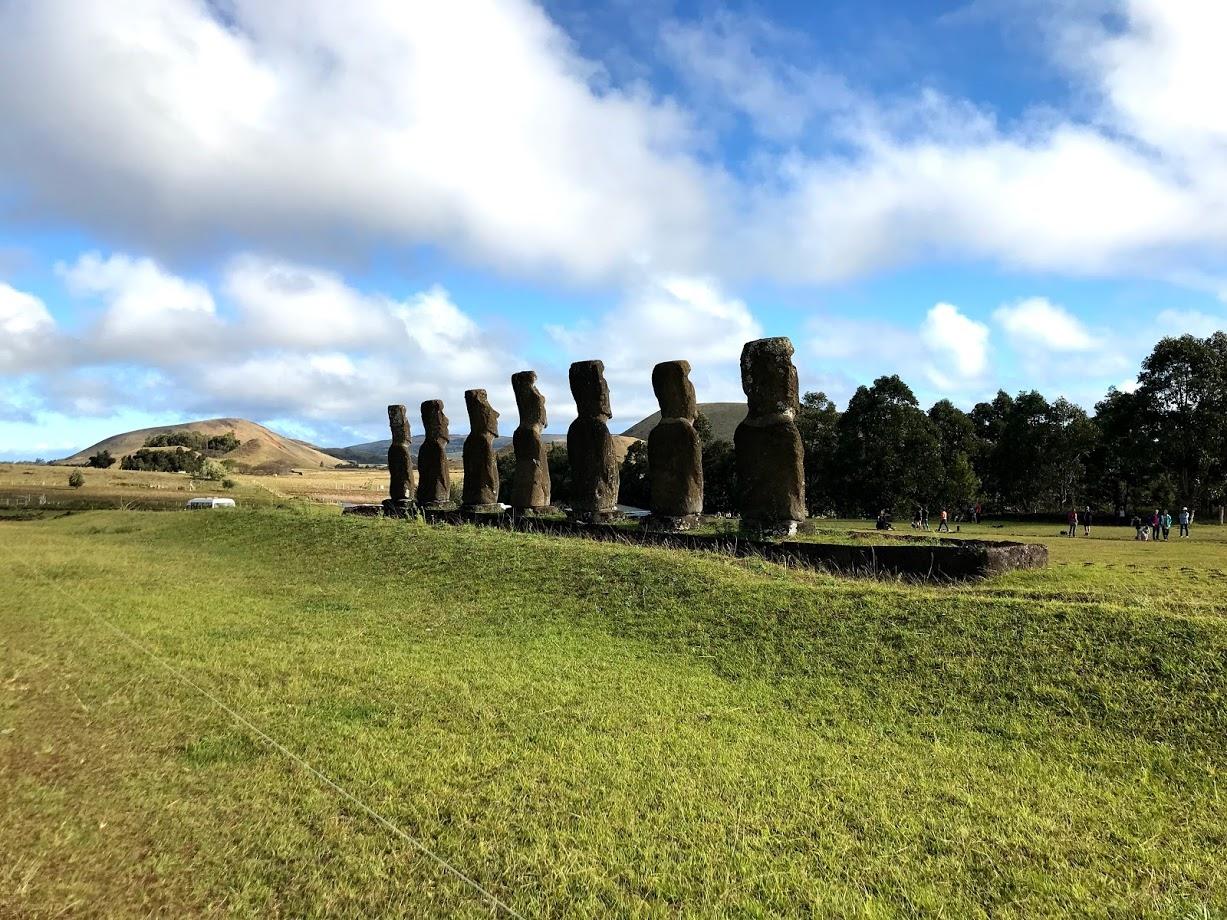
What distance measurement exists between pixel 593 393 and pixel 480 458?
4.47 metres

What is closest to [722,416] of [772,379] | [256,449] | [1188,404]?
[256,449]

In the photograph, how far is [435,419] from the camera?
22391 millimetres

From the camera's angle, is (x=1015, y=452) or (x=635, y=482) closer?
(x=635, y=482)

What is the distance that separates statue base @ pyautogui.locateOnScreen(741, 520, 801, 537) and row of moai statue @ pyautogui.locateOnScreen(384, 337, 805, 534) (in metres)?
0.02

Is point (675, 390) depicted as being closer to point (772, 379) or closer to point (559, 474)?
point (772, 379)

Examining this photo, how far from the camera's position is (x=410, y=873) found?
343cm

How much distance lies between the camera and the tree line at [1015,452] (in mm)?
35750

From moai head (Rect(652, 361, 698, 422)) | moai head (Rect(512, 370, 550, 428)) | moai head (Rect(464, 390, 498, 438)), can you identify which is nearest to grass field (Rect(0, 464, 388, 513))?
moai head (Rect(464, 390, 498, 438))

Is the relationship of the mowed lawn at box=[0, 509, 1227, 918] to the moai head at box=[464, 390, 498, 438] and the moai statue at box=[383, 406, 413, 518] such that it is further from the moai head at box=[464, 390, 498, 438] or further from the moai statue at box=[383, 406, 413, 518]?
the moai statue at box=[383, 406, 413, 518]

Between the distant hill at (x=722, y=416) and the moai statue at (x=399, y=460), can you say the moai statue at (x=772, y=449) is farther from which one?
the distant hill at (x=722, y=416)

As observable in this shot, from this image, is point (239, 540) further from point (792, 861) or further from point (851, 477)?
point (851, 477)

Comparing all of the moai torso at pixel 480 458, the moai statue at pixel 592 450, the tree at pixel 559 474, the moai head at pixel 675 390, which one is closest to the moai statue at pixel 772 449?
the moai head at pixel 675 390

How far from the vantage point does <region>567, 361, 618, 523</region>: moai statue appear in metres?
15.5

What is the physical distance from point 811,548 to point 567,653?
5065mm
